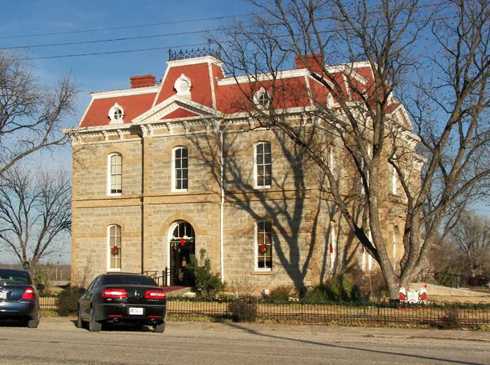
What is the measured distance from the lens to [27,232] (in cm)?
5872

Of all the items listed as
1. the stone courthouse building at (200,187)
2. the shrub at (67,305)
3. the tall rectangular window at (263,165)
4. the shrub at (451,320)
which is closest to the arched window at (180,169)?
the stone courthouse building at (200,187)

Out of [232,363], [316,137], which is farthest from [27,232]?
[232,363]

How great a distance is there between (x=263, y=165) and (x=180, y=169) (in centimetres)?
449

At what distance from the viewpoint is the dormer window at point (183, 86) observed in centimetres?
3949

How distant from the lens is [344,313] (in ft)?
72.4

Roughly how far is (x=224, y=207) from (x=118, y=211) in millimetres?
5950

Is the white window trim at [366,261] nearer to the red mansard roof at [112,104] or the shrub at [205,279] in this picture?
the shrub at [205,279]

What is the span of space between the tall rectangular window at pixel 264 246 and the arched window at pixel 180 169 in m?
4.53

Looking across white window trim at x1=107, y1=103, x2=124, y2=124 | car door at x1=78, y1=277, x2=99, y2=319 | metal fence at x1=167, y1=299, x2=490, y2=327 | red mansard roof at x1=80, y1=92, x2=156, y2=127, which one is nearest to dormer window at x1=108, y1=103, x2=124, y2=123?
white window trim at x1=107, y1=103, x2=124, y2=124

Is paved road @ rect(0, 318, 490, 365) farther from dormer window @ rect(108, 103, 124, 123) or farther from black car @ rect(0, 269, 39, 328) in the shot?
dormer window @ rect(108, 103, 124, 123)

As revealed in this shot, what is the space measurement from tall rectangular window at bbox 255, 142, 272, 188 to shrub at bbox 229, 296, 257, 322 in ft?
47.9

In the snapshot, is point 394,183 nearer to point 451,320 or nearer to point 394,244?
point 394,244

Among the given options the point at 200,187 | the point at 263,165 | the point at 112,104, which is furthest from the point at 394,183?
the point at 112,104

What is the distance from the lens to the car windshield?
20234 mm
